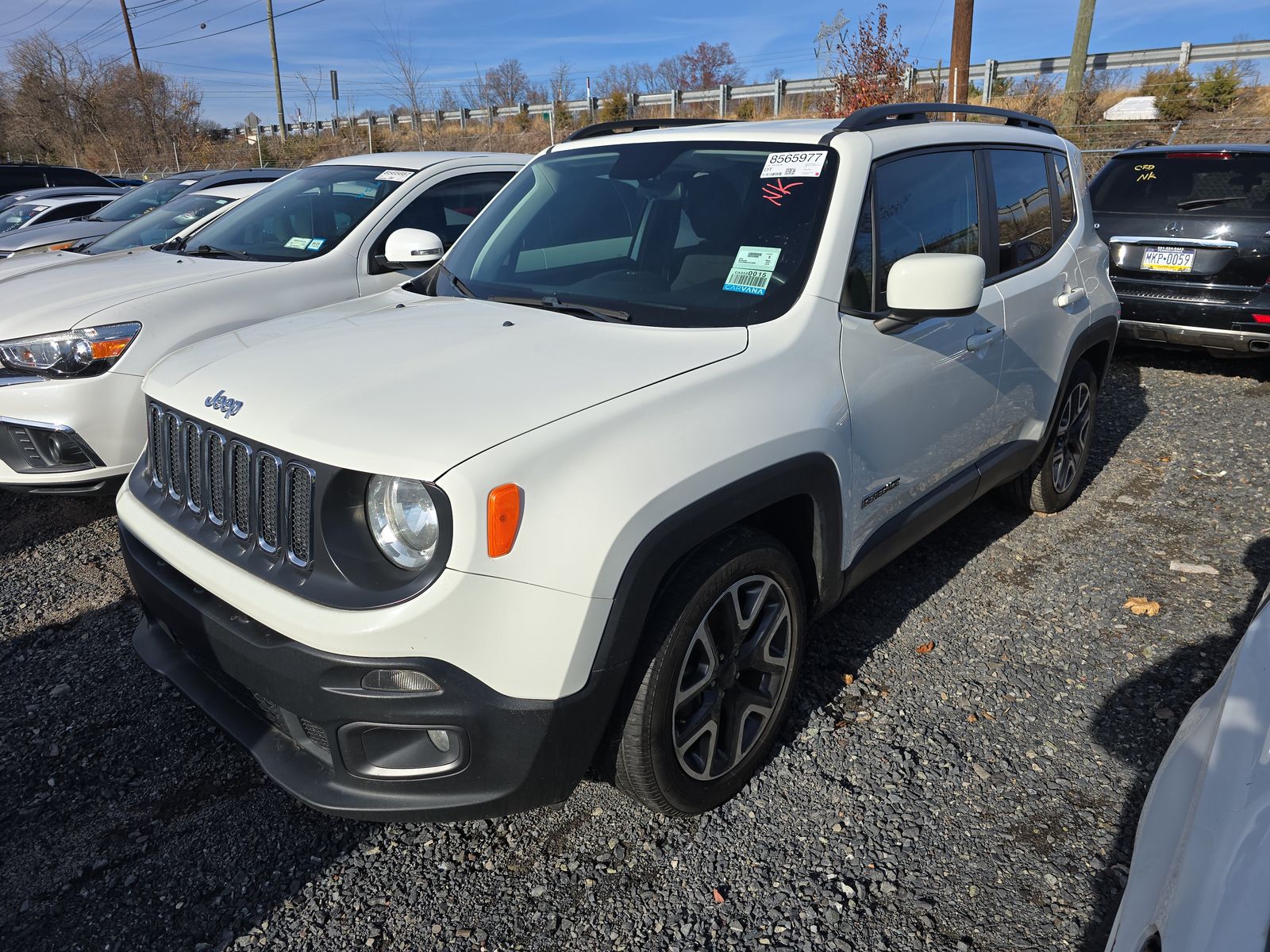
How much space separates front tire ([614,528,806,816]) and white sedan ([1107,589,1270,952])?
3.26ft

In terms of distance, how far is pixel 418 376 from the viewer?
2.24m

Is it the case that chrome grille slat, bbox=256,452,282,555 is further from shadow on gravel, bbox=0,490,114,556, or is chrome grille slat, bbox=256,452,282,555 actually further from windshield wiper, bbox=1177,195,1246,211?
windshield wiper, bbox=1177,195,1246,211

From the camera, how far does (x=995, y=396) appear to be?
3465 mm

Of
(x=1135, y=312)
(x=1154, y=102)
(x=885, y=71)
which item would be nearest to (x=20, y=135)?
(x=885, y=71)

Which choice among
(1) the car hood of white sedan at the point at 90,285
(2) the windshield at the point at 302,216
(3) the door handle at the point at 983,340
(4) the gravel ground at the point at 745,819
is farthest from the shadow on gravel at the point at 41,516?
(3) the door handle at the point at 983,340

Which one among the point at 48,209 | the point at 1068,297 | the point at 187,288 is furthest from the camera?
the point at 48,209

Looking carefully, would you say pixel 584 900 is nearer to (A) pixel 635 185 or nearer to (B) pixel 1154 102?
(A) pixel 635 185

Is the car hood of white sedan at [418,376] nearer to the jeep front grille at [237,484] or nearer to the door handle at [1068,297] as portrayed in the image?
the jeep front grille at [237,484]

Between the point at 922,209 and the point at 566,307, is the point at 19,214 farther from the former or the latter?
the point at 922,209

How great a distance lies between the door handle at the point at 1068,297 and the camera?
3904mm

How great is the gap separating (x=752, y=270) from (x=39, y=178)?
1655 centimetres

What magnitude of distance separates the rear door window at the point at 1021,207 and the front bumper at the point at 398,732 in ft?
8.71

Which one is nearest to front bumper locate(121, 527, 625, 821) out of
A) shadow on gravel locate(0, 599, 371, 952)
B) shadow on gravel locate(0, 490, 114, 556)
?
shadow on gravel locate(0, 599, 371, 952)

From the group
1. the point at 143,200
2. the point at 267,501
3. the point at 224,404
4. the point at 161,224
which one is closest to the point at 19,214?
the point at 143,200
